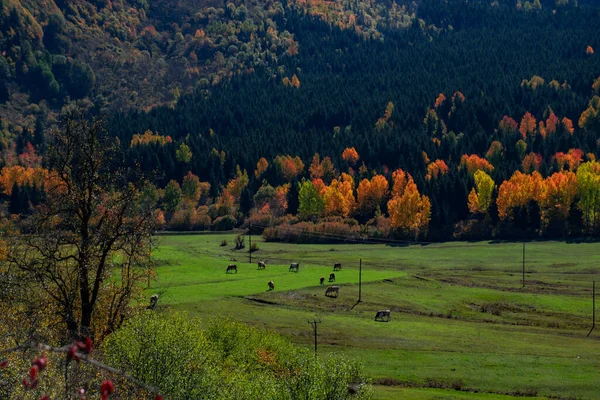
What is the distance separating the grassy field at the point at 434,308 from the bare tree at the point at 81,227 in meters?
27.1

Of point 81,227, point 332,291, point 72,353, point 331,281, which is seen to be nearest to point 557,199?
point 331,281

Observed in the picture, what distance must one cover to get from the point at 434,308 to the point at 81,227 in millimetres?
67632

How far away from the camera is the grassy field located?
244ft

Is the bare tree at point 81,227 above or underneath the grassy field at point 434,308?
above

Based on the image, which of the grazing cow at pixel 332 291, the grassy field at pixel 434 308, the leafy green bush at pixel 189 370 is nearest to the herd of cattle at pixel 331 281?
the grazing cow at pixel 332 291

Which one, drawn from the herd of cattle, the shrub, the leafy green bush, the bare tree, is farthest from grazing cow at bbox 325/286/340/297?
the shrub

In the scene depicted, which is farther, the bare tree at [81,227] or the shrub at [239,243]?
the shrub at [239,243]

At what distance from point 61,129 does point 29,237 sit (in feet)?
25.1

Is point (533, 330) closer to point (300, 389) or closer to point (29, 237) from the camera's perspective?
point (300, 389)

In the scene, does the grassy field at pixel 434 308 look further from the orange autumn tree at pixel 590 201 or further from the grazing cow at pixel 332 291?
the orange autumn tree at pixel 590 201

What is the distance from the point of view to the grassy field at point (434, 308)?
244 feet

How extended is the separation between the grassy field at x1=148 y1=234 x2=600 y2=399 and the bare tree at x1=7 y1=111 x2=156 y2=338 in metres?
27.1

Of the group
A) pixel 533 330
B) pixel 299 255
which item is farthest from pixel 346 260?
pixel 533 330

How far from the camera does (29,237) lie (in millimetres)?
49906
